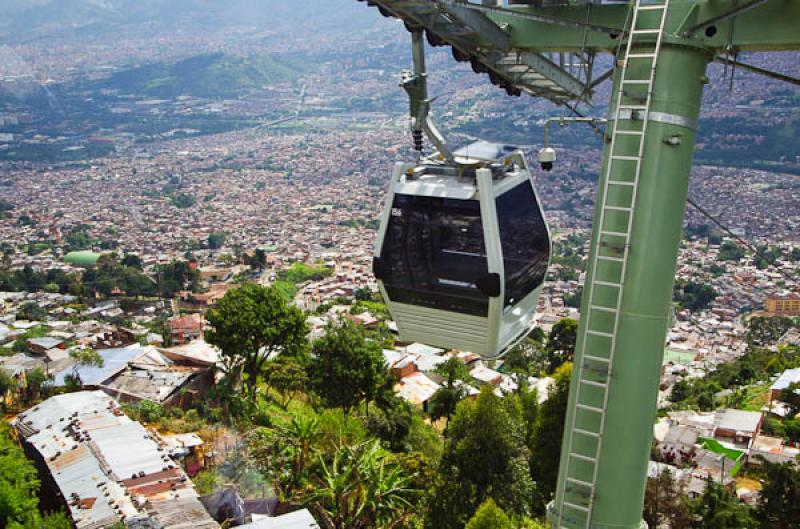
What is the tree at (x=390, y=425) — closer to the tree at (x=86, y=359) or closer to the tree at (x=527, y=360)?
the tree at (x=86, y=359)

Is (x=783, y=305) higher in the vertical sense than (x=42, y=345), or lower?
lower

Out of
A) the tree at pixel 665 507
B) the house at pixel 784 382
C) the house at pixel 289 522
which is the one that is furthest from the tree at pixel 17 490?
the house at pixel 784 382

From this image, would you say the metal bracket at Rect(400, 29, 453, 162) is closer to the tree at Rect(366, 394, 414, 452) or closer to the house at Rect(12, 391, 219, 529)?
the house at Rect(12, 391, 219, 529)

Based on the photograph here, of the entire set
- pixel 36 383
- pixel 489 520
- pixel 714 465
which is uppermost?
pixel 489 520

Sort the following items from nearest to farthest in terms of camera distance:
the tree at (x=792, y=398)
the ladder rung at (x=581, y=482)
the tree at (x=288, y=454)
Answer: the ladder rung at (x=581, y=482)
the tree at (x=288, y=454)
the tree at (x=792, y=398)

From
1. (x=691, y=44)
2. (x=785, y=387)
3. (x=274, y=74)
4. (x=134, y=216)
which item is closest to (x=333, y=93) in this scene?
(x=274, y=74)

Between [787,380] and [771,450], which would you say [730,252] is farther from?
[771,450]

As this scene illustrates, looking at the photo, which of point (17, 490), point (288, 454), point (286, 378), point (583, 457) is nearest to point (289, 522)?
point (288, 454)
